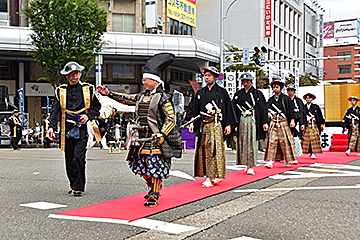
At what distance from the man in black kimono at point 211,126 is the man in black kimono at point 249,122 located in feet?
4.16

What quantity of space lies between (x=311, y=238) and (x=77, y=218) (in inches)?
99.7

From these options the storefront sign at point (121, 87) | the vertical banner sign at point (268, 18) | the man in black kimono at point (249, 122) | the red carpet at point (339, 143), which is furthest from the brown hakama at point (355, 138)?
the vertical banner sign at point (268, 18)

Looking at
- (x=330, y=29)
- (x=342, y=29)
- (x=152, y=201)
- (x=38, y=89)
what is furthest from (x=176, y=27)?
(x=342, y=29)

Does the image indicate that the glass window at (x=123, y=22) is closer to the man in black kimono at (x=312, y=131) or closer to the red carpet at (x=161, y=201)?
the man in black kimono at (x=312, y=131)

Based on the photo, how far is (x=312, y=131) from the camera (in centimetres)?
1288

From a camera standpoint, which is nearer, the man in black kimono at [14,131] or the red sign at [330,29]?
the man in black kimono at [14,131]

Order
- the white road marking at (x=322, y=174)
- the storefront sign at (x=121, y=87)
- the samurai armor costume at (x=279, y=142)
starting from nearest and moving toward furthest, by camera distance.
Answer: the white road marking at (x=322, y=174) < the samurai armor costume at (x=279, y=142) < the storefront sign at (x=121, y=87)

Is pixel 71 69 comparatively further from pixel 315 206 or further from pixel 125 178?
pixel 315 206

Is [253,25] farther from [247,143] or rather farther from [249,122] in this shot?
[247,143]

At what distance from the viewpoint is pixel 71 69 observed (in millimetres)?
6664

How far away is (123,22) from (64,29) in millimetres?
11765

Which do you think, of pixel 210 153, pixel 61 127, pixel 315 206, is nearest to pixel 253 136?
pixel 210 153

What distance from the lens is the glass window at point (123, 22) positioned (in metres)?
33.6

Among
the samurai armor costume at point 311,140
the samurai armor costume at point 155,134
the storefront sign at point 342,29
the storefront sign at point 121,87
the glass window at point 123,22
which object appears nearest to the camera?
the samurai armor costume at point 155,134
